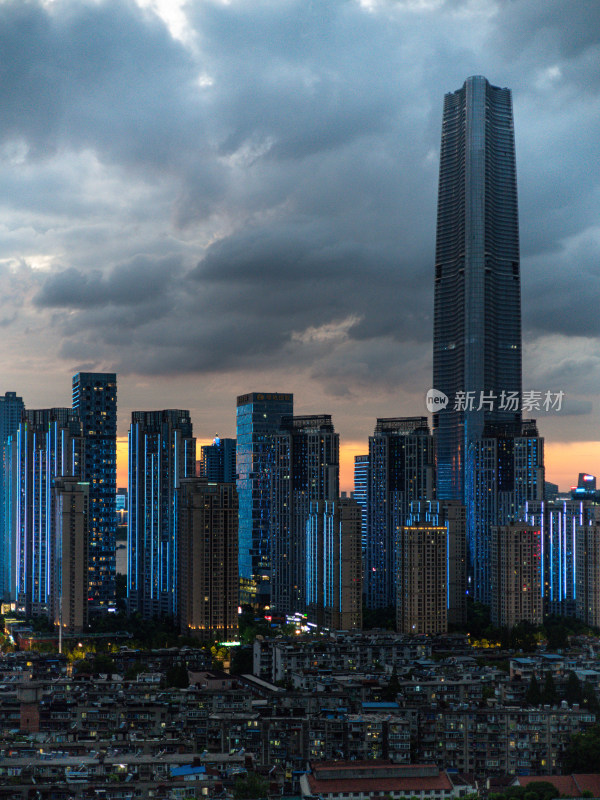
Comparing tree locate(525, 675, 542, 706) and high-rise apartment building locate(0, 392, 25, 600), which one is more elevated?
high-rise apartment building locate(0, 392, 25, 600)

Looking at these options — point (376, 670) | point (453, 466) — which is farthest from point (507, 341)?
point (376, 670)

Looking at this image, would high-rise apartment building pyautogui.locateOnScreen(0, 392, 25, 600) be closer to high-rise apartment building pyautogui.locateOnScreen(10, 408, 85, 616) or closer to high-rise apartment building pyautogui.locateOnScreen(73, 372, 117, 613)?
high-rise apartment building pyautogui.locateOnScreen(10, 408, 85, 616)

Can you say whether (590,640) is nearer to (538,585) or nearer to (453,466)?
(538,585)

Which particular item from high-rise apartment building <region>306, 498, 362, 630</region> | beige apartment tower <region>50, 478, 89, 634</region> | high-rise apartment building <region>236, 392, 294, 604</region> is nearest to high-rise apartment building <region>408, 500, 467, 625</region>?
high-rise apartment building <region>306, 498, 362, 630</region>

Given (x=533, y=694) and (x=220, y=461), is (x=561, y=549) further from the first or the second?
(x=220, y=461)

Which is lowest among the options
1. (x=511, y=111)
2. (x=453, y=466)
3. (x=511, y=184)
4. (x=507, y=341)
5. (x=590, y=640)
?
(x=590, y=640)

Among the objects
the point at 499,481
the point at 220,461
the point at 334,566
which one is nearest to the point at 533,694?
the point at 334,566

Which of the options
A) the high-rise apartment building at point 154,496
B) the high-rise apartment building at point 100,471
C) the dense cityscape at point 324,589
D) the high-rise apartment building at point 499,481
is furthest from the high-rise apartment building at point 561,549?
the high-rise apartment building at point 100,471
